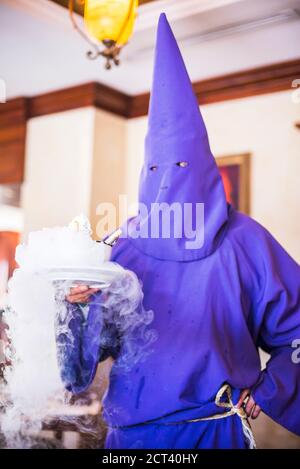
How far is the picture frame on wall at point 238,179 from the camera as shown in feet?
14.5

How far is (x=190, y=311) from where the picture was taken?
1.74 m

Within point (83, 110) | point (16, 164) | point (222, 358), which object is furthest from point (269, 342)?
point (16, 164)

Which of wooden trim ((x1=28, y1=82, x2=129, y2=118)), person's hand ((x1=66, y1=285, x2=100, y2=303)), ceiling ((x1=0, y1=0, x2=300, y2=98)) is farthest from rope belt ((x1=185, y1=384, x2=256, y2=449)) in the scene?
wooden trim ((x1=28, y1=82, x2=129, y2=118))

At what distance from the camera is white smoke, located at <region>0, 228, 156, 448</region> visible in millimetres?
1513

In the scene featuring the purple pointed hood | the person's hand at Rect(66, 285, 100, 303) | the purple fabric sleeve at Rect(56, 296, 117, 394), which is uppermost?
the purple pointed hood

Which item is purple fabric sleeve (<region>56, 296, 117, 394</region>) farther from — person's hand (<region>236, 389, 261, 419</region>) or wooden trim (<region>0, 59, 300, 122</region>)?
wooden trim (<region>0, 59, 300, 122</region>)

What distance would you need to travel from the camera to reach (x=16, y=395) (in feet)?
5.14

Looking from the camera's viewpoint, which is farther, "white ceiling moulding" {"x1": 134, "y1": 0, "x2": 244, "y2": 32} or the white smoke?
"white ceiling moulding" {"x1": 134, "y1": 0, "x2": 244, "y2": 32}

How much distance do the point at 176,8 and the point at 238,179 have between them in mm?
1431

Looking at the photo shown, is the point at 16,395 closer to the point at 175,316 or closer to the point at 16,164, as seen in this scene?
the point at 175,316

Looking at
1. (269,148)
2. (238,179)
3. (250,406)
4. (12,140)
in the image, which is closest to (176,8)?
(269,148)

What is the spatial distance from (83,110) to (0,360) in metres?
3.50

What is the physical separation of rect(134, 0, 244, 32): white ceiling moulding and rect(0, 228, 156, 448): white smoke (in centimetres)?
233

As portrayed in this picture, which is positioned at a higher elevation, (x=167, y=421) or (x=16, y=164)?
(x=16, y=164)
